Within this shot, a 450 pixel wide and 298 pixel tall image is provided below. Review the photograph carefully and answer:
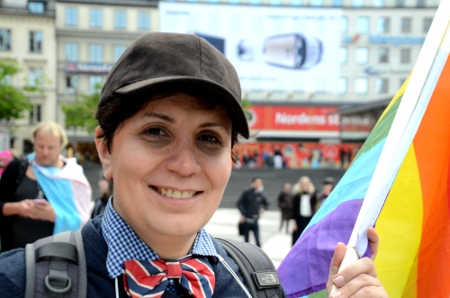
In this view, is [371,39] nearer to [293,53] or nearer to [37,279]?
[293,53]

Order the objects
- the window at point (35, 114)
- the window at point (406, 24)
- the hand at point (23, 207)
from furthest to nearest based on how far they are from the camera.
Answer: the window at point (406, 24) < the window at point (35, 114) < the hand at point (23, 207)

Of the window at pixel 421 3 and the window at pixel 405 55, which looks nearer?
the window at pixel 405 55

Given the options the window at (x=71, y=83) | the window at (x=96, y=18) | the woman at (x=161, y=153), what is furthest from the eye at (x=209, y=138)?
the window at (x=96, y=18)

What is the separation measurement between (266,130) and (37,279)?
5003 cm

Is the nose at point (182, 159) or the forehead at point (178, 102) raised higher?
the forehead at point (178, 102)

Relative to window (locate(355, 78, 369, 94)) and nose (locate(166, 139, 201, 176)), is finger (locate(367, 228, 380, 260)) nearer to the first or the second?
nose (locate(166, 139, 201, 176))

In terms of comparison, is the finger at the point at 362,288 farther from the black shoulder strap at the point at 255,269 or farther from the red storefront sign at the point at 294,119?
the red storefront sign at the point at 294,119

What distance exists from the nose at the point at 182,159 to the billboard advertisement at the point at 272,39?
112 ft

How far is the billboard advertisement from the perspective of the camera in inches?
1396

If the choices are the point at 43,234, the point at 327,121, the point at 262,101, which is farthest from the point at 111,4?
the point at 43,234

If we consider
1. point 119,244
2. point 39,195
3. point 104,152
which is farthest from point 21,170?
point 119,244

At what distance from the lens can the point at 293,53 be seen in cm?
3628

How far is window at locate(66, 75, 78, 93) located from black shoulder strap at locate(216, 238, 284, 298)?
52.8 meters

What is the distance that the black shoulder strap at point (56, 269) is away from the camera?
3.92 feet
